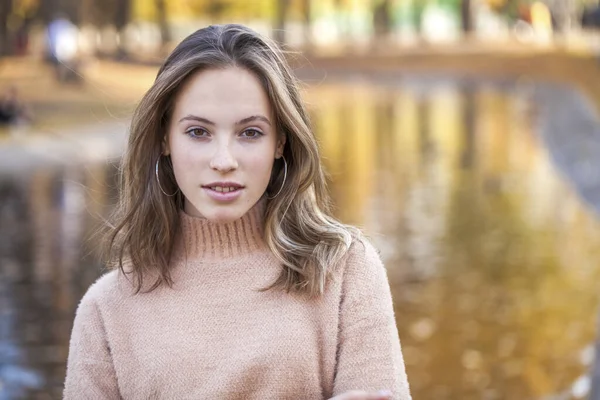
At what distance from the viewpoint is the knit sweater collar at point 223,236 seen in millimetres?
2611

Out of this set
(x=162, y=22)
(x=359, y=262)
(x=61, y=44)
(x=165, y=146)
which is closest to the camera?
(x=359, y=262)

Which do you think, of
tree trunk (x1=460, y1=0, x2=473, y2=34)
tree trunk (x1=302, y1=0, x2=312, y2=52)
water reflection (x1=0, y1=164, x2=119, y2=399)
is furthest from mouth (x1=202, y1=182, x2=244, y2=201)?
tree trunk (x1=460, y1=0, x2=473, y2=34)

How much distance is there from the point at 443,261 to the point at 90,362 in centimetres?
970

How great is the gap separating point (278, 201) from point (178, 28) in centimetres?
5762

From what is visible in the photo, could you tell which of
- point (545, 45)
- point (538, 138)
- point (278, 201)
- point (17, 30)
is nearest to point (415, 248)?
point (278, 201)

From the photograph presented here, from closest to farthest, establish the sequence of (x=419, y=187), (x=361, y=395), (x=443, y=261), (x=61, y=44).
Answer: (x=361, y=395) < (x=443, y=261) < (x=419, y=187) < (x=61, y=44)

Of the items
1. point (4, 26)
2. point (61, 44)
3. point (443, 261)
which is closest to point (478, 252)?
point (443, 261)

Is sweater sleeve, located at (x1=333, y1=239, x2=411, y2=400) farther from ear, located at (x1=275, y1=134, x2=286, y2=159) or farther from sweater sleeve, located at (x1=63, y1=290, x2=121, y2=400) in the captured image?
sweater sleeve, located at (x1=63, y1=290, x2=121, y2=400)

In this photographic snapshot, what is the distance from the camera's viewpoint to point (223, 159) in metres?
2.48

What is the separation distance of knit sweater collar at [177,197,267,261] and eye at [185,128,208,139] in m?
0.16

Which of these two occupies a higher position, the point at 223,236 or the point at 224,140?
the point at 224,140

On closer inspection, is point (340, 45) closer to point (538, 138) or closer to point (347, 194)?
point (538, 138)

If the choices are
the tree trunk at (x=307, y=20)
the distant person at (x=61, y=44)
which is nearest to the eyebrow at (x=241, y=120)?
the distant person at (x=61, y=44)

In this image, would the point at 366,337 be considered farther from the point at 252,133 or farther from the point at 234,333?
the point at 252,133
